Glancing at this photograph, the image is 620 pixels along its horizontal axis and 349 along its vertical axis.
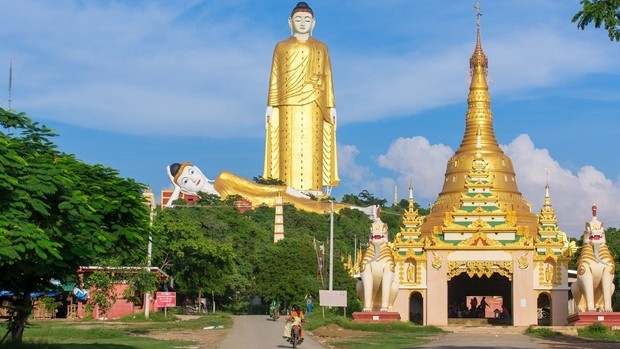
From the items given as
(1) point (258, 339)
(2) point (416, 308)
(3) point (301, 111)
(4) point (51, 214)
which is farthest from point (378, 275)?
(3) point (301, 111)

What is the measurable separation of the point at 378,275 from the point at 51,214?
24843mm

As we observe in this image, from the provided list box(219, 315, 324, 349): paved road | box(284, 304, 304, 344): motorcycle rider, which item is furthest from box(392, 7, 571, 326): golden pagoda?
box(284, 304, 304, 344): motorcycle rider

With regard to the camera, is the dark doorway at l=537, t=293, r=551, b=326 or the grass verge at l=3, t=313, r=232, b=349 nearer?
the grass verge at l=3, t=313, r=232, b=349

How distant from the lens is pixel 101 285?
151 feet

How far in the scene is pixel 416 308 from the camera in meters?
47.3

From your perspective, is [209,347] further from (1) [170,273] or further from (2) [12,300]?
(1) [170,273]

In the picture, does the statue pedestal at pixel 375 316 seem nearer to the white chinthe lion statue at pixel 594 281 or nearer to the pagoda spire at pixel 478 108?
the white chinthe lion statue at pixel 594 281

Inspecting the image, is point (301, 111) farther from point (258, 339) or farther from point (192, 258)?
point (258, 339)

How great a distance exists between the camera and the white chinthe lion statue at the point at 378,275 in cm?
4294

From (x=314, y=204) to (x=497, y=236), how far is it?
57.3 m

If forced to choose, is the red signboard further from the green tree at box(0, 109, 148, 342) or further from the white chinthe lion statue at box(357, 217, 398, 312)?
the green tree at box(0, 109, 148, 342)

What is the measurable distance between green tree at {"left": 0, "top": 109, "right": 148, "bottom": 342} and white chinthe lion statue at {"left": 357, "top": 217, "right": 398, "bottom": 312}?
2062 cm

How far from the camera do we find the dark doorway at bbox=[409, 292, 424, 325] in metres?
45.1

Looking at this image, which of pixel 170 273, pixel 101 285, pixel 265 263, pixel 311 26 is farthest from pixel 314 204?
pixel 101 285
